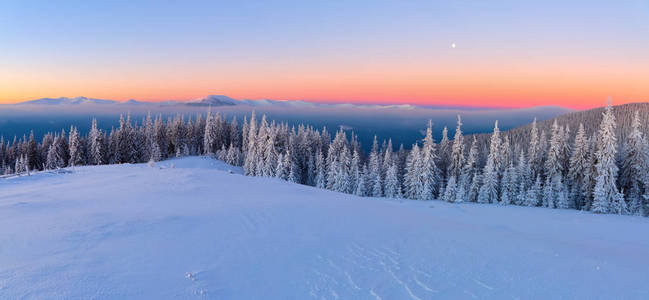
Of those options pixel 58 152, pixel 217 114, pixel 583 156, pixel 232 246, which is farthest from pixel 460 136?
pixel 58 152

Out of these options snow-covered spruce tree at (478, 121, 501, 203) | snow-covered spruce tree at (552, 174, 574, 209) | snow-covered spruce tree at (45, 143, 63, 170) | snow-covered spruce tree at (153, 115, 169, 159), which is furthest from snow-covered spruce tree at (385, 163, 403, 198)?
snow-covered spruce tree at (45, 143, 63, 170)

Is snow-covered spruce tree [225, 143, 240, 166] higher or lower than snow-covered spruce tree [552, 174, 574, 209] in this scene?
lower

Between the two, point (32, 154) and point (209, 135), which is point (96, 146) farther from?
point (209, 135)

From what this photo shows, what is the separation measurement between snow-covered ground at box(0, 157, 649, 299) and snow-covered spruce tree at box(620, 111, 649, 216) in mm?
37311

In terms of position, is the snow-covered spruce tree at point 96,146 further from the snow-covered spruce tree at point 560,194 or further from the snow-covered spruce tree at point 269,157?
the snow-covered spruce tree at point 560,194

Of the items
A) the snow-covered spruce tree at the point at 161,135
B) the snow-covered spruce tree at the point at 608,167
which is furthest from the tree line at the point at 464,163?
the snow-covered spruce tree at the point at 161,135

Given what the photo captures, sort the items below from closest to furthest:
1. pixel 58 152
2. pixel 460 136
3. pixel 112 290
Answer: pixel 112 290
pixel 460 136
pixel 58 152

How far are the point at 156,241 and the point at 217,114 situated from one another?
93.9 m

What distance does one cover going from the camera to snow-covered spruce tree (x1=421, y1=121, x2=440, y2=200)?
141ft

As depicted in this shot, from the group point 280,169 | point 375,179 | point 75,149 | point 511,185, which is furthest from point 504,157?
point 75,149

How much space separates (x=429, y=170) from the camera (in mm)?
44062

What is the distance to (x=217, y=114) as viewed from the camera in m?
95.8

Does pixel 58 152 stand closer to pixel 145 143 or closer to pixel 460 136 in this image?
pixel 145 143

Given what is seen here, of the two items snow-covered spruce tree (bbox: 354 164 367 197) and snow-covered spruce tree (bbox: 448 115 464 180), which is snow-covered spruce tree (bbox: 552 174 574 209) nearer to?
snow-covered spruce tree (bbox: 448 115 464 180)
